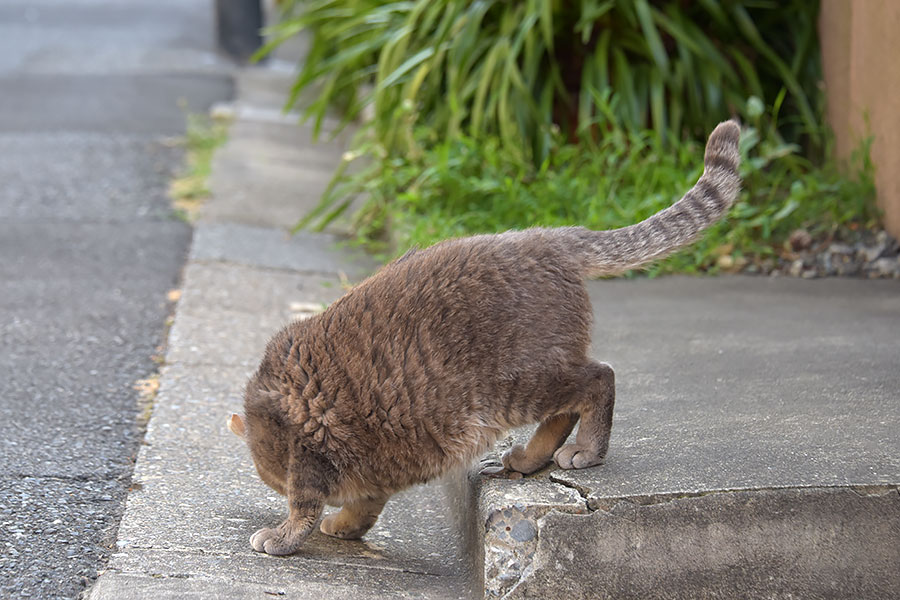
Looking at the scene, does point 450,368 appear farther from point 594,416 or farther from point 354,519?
point 354,519

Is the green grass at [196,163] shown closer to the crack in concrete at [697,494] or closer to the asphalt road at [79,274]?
the asphalt road at [79,274]

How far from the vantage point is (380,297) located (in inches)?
99.0

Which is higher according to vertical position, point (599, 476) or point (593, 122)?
point (599, 476)

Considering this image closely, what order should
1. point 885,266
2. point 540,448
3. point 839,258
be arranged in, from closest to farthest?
point 540,448 → point 885,266 → point 839,258

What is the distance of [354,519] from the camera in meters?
2.68

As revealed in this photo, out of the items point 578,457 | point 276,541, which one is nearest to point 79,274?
point 276,541

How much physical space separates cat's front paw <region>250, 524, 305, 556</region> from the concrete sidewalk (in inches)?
1.0

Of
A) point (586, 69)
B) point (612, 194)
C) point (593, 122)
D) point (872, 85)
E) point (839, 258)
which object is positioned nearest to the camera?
point (839, 258)

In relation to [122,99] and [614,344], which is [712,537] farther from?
[122,99]

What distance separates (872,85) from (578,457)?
9.23ft

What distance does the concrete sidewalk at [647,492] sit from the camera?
2291 mm

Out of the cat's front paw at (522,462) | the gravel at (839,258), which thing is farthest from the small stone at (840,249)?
the cat's front paw at (522,462)

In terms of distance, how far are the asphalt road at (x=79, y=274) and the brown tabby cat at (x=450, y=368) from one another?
544 millimetres

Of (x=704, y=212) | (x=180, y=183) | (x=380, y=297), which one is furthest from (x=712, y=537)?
(x=180, y=183)
